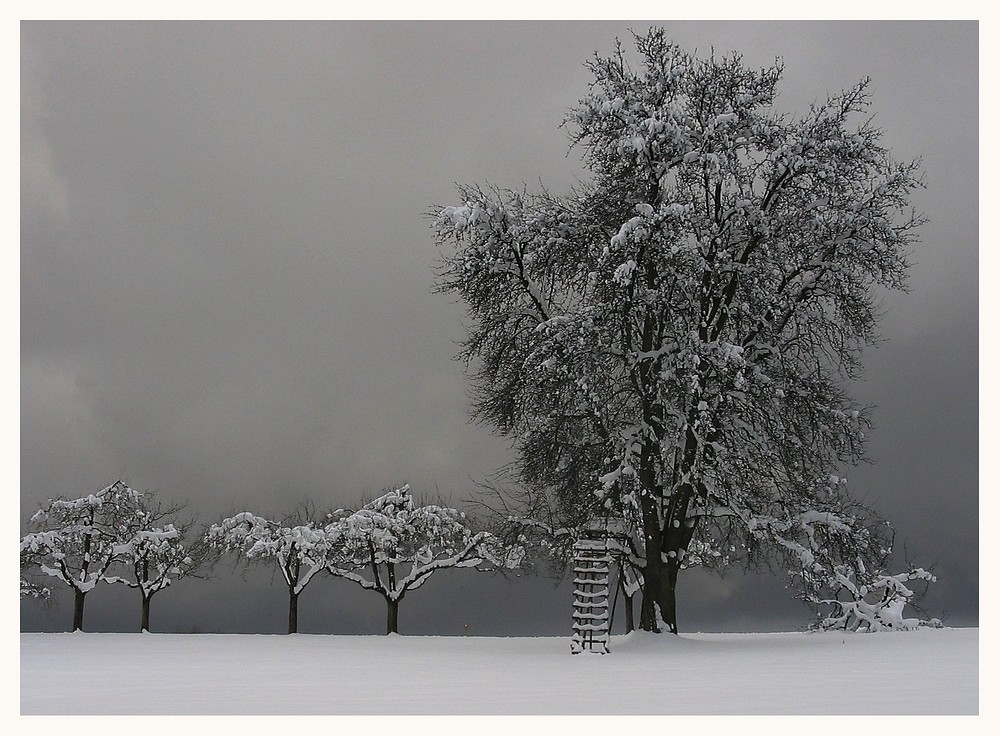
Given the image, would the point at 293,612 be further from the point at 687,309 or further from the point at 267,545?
the point at 687,309

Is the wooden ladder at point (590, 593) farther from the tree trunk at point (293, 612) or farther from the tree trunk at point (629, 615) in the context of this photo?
the tree trunk at point (293, 612)

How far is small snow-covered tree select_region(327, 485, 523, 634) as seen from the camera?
34.1m

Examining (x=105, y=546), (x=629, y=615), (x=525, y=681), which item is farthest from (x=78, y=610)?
(x=525, y=681)

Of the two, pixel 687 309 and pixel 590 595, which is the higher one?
pixel 687 309

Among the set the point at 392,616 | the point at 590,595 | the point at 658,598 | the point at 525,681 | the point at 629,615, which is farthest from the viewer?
the point at 392,616

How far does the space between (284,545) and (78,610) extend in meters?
7.71

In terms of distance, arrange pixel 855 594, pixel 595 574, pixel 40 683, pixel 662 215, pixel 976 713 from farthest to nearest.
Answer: pixel 855 594 < pixel 662 215 < pixel 595 574 < pixel 40 683 < pixel 976 713

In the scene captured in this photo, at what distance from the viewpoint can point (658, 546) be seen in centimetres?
2069

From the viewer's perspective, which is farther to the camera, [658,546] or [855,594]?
[855,594]

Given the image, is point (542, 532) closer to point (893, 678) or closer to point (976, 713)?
point (893, 678)

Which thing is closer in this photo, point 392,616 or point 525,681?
point 525,681

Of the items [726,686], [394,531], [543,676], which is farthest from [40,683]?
[394,531]

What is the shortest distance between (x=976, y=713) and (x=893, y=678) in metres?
2.55

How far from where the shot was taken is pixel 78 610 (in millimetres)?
34250
